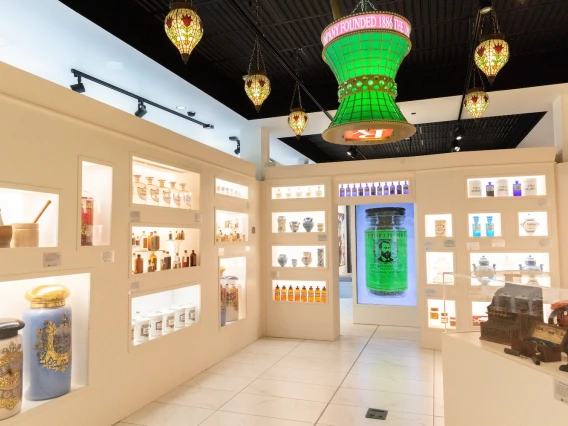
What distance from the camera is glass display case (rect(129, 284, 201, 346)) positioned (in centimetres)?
421

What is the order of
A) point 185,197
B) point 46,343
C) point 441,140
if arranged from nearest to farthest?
point 46,343, point 185,197, point 441,140

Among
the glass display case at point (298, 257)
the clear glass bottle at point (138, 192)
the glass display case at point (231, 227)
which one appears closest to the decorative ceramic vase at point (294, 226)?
the glass display case at point (298, 257)

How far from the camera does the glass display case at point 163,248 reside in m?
4.34

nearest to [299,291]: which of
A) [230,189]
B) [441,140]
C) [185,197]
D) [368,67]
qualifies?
[230,189]

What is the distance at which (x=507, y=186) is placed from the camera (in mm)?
6145

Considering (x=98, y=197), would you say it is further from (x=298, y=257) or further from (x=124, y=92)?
(x=298, y=257)

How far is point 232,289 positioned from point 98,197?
2.81 m

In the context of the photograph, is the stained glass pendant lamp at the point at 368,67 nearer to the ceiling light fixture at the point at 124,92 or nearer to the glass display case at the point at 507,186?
the ceiling light fixture at the point at 124,92

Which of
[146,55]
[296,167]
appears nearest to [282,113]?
[296,167]

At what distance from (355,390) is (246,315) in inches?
95.9

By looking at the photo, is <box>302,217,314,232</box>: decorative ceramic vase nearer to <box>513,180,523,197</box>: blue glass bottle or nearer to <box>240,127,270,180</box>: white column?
<box>240,127,270,180</box>: white column

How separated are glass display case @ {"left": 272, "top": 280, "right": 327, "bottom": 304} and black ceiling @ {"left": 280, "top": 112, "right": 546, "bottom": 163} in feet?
12.0

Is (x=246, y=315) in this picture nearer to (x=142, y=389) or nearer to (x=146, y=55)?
(x=142, y=389)

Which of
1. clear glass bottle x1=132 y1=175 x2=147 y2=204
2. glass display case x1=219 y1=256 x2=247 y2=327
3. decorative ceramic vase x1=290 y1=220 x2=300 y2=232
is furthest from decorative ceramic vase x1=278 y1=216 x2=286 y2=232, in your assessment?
clear glass bottle x1=132 y1=175 x2=147 y2=204
